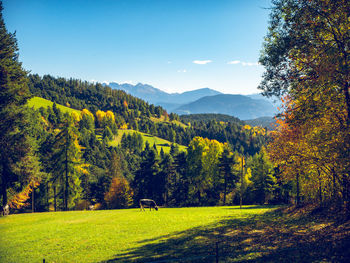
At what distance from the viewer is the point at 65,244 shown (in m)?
17.8

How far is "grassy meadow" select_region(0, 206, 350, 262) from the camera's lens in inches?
483

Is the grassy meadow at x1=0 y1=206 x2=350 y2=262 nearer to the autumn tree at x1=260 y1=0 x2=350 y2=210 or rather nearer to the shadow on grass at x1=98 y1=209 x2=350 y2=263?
the shadow on grass at x1=98 y1=209 x2=350 y2=263

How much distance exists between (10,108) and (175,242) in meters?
27.5

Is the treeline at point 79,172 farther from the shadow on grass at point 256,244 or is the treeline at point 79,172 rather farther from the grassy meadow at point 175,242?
the shadow on grass at point 256,244

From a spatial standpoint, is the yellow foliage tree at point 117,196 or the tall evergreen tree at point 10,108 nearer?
the tall evergreen tree at point 10,108

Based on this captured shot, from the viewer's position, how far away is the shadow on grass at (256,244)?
11.6 meters

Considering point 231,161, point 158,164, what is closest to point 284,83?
point 231,161

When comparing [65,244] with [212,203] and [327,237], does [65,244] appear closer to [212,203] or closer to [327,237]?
[327,237]

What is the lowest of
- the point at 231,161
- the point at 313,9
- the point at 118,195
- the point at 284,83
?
the point at 118,195

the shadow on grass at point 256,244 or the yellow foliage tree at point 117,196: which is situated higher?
the shadow on grass at point 256,244

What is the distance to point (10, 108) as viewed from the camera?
92.2ft

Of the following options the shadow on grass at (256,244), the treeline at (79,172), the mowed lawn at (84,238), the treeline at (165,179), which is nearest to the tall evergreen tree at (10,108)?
the treeline at (79,172)

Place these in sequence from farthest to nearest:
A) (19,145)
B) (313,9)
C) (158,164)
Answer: (158,164) < (19,145) < (313,9)

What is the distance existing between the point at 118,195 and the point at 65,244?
56.0 meters
